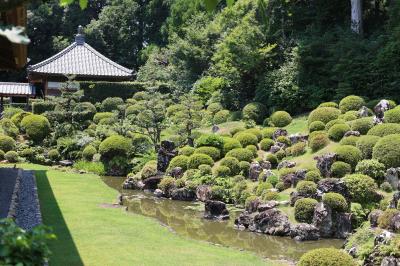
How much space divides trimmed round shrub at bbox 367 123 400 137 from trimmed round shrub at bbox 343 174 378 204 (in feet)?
9.46

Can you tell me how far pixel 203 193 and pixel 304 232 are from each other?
5.56m

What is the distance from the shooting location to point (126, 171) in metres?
23.5

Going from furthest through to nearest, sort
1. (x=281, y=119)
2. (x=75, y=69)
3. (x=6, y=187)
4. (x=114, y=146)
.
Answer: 1. (x=75, y=69)
2. (x=281, y=119)
3. (x=114, y=146)
4. (x=6, y=187)

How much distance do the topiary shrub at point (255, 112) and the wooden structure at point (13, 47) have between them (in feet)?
54.5

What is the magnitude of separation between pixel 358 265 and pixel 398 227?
264cm

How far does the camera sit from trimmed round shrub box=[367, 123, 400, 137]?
16.8 metres

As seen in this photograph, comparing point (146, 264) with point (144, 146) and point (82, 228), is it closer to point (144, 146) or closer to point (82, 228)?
point (82, 228)

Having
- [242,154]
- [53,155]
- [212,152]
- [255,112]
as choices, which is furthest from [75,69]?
[242,154]

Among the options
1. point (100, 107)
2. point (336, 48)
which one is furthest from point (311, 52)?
point (100, 107)

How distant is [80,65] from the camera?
35812 millimetres

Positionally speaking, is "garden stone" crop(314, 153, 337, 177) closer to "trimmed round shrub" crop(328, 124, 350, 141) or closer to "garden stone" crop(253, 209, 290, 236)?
"trimmed round shrub" crop(328, 124, 350, 141)

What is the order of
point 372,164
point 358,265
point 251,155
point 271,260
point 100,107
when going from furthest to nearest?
1. point 100,107
2. point 251,155
3. point 372,164
4. point 271,260
5. point 358,265

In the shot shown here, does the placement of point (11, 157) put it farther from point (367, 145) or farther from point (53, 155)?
point (367, 145)

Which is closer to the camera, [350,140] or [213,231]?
[213,231]
